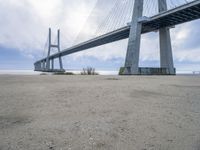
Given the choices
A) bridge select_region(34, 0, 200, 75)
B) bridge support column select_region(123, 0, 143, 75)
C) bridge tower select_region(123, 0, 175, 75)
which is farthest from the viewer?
bridge tower select_region(123, 0, 175, 75)

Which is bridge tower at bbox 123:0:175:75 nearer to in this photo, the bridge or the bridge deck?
the bridge

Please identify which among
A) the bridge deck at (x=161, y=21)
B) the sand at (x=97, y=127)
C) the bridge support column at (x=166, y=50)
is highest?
the bridge deck at (x=161, y=21)

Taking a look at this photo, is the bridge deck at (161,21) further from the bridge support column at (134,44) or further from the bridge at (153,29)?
the bridge support column at (134,44)

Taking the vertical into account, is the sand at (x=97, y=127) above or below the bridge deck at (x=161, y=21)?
below

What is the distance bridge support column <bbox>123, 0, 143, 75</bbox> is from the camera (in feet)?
66.2

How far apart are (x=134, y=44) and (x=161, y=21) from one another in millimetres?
4284

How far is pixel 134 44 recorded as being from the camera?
66.9 feet

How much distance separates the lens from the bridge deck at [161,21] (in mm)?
17219

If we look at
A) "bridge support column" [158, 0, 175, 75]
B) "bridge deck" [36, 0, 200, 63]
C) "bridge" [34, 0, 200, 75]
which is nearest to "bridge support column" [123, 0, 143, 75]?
"bridge" [34, 0, 200, 75]

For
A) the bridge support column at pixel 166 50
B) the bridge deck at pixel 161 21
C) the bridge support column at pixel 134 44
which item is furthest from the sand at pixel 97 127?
the bridge support column at pixel 166 50

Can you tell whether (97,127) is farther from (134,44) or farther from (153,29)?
(153,29)

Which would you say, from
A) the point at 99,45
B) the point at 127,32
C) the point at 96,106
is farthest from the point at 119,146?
the point at 99,45

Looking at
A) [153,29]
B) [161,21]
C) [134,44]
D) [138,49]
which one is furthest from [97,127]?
[153,29]

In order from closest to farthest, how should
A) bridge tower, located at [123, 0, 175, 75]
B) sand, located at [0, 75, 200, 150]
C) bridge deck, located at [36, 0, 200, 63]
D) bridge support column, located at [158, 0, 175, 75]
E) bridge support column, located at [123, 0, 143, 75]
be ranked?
Answer: 1. sand, located at [0, 75, 200, 150]
2. bridge deck, located at [36, 0, 200, 63]
3. bridge support column, located at [123, 0, 143, 75]
4. bridge tower, located at [123, 0, 175, 75]
5. bridge support column, located at [158, 0, 175, 75]
